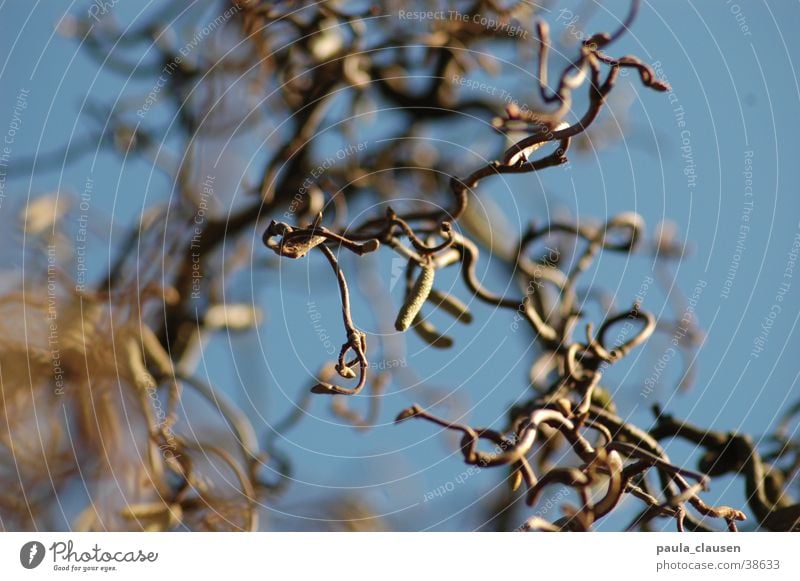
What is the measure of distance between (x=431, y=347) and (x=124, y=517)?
0.88ft

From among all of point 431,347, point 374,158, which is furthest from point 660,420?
point 374,158

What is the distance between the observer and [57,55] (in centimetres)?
79

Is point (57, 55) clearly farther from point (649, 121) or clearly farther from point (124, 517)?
point (649, 121)
